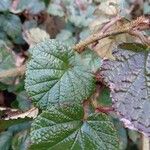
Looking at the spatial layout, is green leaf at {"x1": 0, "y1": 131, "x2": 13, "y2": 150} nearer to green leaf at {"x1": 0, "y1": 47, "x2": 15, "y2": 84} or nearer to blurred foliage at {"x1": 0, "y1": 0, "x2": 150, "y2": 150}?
blurred foliage at {"x1": 0, "y1": 0, "x2": 150, "y2": 150}

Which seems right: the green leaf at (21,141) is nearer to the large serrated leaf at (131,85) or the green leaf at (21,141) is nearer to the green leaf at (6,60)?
the green leaf at (6,60)

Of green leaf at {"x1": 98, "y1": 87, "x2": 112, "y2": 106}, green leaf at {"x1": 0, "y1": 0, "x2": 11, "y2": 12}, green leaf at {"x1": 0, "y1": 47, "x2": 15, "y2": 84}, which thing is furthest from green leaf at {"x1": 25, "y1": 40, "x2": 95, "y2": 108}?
green leaf at {"x1": 0, "y1": 0, "x2": 11, "y2": 12}

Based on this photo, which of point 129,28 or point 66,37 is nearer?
point 129,28

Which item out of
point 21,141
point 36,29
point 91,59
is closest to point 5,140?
point 21,141

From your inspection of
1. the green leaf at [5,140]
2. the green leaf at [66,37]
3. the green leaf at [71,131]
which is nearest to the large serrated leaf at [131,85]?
the green leaf at [71,131]

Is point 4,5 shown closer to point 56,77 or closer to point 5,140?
point 5,140
